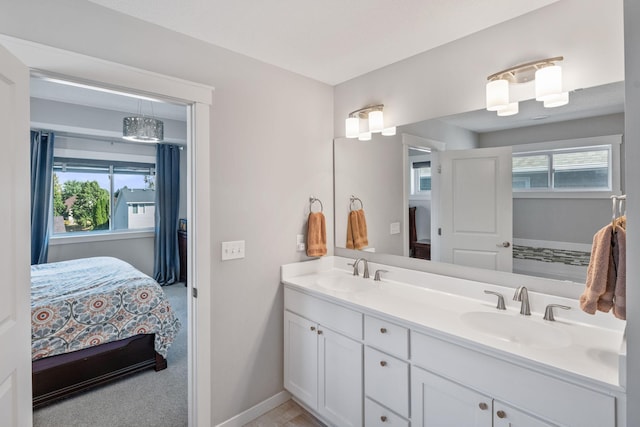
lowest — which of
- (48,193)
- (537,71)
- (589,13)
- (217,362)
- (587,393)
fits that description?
(217,362)

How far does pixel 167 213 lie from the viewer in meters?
5.26

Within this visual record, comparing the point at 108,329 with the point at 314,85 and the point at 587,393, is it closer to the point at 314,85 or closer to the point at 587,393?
the point at 314,85

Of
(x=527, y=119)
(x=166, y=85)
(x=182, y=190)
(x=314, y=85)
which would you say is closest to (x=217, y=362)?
(x=166, y=85)

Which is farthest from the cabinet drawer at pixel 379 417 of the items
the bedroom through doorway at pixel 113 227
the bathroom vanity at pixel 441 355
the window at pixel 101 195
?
the window at pixel 101 195

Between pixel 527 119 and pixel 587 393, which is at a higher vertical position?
pixel 527 119

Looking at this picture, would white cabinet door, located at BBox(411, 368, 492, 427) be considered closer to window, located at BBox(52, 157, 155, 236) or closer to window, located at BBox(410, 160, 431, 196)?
window, located at BBox(410, 160, 431, 196)

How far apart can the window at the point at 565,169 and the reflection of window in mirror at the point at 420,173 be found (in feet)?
1.63

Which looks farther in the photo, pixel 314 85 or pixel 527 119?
pixel 314 85

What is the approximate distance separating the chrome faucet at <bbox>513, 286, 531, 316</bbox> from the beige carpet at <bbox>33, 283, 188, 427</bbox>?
6.99ft

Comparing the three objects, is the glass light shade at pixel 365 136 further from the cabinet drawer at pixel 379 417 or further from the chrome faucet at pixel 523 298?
the cabinet drawer at pixel 379 417

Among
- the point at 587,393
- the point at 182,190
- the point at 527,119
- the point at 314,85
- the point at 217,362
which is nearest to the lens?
the point at 587,393

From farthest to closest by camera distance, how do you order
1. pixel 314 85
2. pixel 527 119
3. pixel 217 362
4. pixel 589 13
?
1. pixel 314 85
2. pixel 217 362
3. pixel 527 119
4. pixel 589 13

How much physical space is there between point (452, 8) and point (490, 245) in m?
1.23

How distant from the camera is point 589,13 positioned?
1448 millimetres
